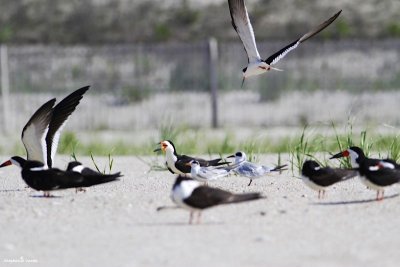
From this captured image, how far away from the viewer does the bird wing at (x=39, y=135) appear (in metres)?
10.2

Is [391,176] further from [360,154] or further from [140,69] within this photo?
[140,69]

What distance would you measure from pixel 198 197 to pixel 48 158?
2867 mm

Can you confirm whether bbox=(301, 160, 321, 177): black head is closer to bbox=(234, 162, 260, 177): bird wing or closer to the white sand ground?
the white sand ground

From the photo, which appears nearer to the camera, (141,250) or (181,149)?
(141,250)

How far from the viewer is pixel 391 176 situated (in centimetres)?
885

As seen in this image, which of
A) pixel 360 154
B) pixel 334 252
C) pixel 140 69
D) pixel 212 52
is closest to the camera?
pixel 334 252

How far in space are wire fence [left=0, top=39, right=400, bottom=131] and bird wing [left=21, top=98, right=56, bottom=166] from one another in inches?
447

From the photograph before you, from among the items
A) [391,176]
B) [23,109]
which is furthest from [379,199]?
[23,109]

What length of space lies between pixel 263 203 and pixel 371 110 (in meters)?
13.3

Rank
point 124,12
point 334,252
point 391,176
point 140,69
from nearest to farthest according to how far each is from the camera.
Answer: point 334,252 → point 391,176 → point 140,69 → point 124,12

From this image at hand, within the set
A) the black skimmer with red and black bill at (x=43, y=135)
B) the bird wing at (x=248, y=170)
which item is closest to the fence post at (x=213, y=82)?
the black skimmer with red and black bill at (x=43, y=135)

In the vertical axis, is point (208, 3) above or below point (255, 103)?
above

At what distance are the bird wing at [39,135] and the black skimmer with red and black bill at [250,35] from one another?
7.16 ft

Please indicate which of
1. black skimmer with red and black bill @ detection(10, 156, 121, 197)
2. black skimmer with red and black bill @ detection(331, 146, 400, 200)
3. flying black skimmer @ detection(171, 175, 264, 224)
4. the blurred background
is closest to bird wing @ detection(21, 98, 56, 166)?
black skimmer with red and black bill @ detection(10, 156, 121, 197)
